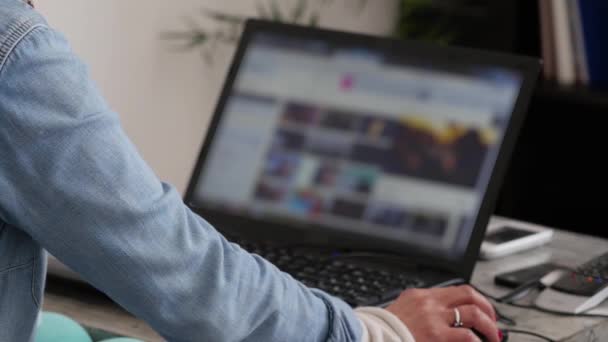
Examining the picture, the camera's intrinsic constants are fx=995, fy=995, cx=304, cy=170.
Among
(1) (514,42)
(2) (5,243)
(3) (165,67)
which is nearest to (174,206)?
(2) (5,243)

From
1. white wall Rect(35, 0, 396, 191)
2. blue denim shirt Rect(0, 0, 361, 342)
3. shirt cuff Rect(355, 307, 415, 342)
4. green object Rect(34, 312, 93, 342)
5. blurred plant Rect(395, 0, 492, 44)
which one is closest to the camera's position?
blue denim shirt Rect(0, 0, 361, 342)

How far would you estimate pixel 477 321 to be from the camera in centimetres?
100

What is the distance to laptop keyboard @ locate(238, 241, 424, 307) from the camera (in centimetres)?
117

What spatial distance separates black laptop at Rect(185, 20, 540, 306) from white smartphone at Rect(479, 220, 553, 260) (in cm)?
17

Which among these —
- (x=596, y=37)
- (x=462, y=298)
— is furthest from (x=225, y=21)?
(x=462, y=298)

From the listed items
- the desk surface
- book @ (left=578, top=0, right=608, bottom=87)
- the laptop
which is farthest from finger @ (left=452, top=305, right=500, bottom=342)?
book @ (left=578, top=0, right=608, bottom=87)

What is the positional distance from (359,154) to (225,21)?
66.7 inches

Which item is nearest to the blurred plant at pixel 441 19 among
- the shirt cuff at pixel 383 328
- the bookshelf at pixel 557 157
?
the bookshelf at pixel 557 157

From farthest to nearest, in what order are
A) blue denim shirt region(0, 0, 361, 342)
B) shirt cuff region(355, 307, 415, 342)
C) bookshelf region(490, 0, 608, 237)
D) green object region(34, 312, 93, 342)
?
bookshelf region(490, 0, 608, 237), green object region(34, 312, 93, 342), shirt cuff region(355, 307, 415, 342), blue denim shirt region(0, 0, 361, 342)

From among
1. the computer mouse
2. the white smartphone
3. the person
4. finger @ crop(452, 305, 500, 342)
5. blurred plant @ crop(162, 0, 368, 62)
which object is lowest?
blurred plant @ crop(162, 0, 368, 62)

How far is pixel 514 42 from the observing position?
3.20 metres

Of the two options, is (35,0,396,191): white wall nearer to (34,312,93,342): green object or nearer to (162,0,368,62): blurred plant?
(162,0,368,62): blurred plant

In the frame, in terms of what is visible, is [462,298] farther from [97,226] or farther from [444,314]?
[97,226]

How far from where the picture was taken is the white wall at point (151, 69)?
8.26ft
